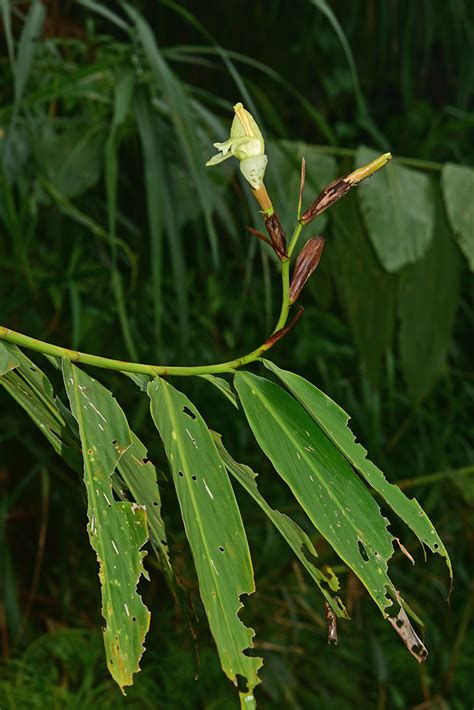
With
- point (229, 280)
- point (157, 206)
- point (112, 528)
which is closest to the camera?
point (112, 528)

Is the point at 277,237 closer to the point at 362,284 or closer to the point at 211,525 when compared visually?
the point at 211,525

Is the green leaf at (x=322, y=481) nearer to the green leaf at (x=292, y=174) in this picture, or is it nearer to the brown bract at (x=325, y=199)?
the brown bract at (x=325, y=199)

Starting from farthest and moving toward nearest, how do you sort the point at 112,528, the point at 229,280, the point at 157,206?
the point at 229,280, the point at 157,206, the point at 112,528

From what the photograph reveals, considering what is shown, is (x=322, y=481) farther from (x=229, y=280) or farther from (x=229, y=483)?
(x=229, y=280)

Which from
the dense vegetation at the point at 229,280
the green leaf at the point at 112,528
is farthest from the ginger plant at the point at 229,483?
the dense vegetation at the point at 229,280

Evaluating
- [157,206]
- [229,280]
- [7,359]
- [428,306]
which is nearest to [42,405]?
[7,359]

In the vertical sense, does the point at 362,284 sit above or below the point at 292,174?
below

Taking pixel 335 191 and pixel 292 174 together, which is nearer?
pixel 335 191
